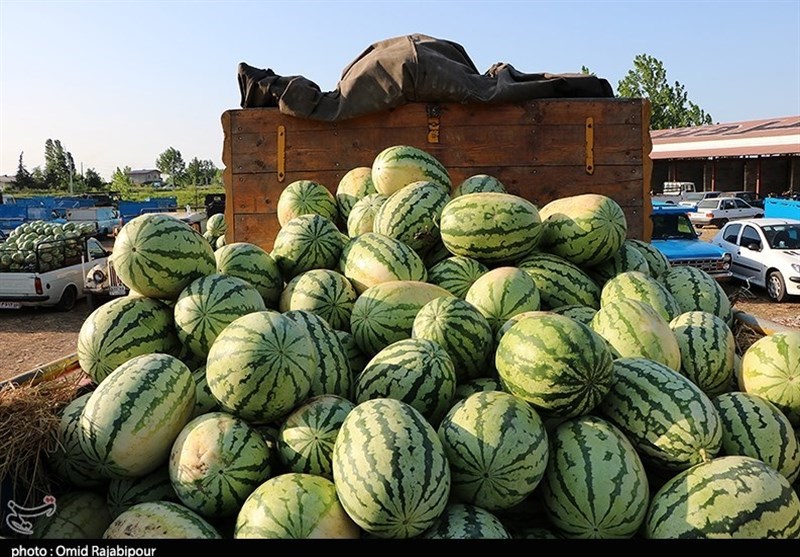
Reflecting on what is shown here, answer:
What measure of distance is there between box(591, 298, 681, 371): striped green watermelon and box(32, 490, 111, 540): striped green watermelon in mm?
2200

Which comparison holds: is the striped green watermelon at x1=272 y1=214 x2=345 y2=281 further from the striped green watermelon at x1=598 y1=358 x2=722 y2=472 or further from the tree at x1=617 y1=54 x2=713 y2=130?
the tree at x1=617 y1=54 x2=713 y2=130

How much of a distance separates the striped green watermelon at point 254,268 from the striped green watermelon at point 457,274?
2.90 feet

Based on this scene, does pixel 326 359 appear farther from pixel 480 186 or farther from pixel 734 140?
pixel 734 140

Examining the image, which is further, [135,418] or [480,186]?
[480,186]

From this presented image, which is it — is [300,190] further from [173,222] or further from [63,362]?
[63,362]

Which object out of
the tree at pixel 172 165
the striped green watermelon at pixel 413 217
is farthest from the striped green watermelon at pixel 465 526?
the tree at pixel 172 165

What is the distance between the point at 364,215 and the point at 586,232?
4.50ft

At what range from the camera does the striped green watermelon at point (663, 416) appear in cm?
229

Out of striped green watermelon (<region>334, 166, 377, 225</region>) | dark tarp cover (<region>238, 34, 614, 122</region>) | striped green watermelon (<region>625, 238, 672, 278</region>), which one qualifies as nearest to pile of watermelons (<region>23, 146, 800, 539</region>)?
striped green watermelon (<region>625, 238, 672, 278</region>)

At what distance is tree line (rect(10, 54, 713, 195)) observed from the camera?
4378 centimetres

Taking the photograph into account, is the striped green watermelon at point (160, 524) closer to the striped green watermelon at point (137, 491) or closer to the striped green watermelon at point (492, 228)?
the striped green watermelon at point (137, 491)

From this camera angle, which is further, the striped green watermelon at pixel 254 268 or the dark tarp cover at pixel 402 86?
the dark tarp cover at pixel 402 86

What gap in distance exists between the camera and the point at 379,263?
337cm

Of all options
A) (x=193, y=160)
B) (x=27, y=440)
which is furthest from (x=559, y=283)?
(x=193, y=160)
